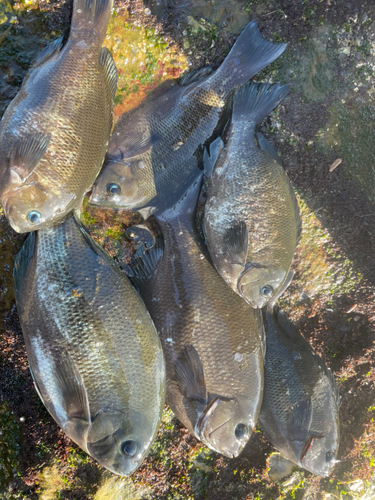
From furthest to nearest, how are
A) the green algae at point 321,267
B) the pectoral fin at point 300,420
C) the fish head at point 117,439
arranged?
1. the green algae at point 321,267
2. the pectoral fin at point 300,420
3. the fish head at point 117,439

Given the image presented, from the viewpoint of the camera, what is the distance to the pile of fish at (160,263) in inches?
116

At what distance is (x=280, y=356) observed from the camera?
12.1 ft

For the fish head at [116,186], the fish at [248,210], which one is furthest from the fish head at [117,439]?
the fish head at [116,186]

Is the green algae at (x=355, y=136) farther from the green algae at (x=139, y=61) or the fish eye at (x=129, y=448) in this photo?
the fish eye at (x=129, y=448)

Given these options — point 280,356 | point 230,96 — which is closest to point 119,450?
point 280,356

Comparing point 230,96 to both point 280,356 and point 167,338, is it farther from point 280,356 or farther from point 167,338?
point 280,356

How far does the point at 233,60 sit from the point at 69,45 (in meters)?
1.59

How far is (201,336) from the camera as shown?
332 cm

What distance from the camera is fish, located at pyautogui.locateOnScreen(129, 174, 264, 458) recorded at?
3.29m

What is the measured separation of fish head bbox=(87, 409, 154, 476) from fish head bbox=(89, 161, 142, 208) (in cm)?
192

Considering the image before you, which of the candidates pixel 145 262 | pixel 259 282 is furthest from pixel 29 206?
pixel 259 282

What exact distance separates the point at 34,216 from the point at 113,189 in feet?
2.71

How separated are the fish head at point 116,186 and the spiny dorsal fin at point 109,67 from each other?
2.31 ft

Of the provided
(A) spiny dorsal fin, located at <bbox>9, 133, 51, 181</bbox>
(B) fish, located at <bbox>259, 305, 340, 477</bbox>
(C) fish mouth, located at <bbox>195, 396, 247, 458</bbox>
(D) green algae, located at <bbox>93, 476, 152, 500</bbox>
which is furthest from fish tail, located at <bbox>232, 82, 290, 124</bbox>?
(D) green algae, located at <bbox>93, 476, 152, 500</bbox>
